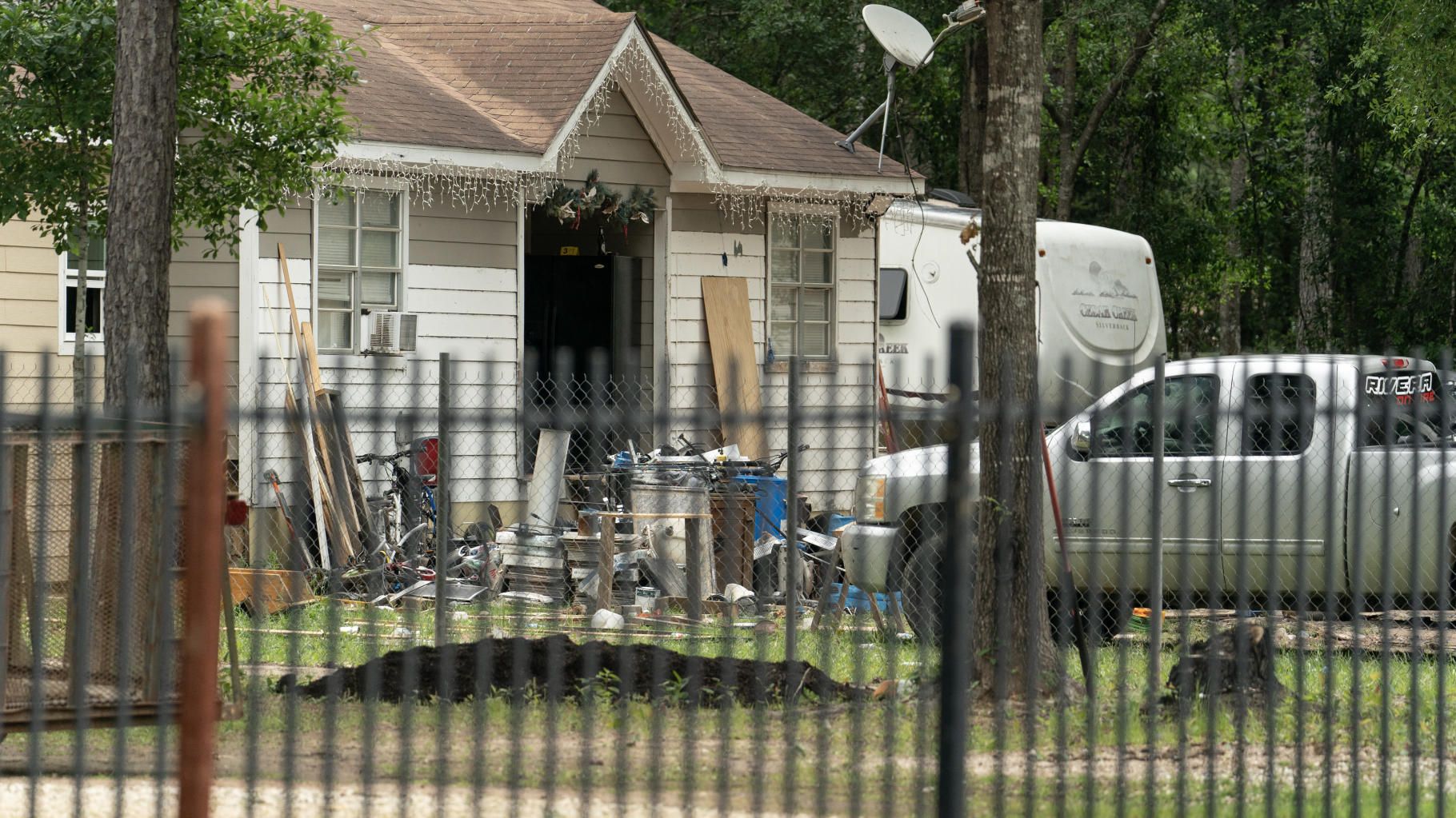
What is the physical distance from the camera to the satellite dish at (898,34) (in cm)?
1738

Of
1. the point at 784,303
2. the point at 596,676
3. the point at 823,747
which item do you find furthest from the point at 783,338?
the point at 823,747

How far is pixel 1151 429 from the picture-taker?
706 cm

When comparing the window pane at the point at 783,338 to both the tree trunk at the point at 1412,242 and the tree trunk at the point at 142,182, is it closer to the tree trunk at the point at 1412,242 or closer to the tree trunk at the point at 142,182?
the tree trunk at the point at 142,182

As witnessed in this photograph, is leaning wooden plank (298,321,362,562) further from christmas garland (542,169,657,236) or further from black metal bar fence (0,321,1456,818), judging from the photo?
christmas garland (542,169,657,236)

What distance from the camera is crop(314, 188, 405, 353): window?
15727mm

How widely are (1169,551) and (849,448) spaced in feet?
5.32

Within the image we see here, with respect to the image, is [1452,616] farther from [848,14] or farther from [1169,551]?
[848,14]

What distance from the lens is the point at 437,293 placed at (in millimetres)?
16453

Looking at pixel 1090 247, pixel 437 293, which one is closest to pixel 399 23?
pixel 437 293

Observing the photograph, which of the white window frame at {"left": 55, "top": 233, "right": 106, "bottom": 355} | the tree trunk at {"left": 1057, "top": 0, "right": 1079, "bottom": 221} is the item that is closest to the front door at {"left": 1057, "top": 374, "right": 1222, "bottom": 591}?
the white window frame at {"left": 55, "top": 233, "right": 106, "bottom": 355}

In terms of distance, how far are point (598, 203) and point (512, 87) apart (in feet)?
4.67

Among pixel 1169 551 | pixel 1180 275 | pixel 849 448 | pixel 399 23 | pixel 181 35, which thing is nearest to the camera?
pixel 849 448

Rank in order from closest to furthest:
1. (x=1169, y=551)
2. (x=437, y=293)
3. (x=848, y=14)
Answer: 1. (x=1169, y=551)
2. (x=437, y=293)
3. (x=848, y=14)

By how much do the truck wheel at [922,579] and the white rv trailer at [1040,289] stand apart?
33.8ft
